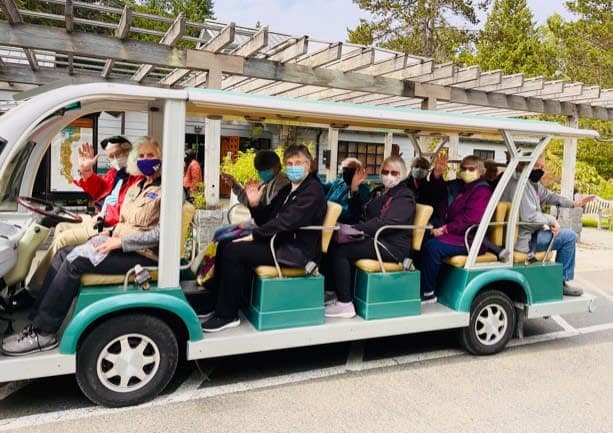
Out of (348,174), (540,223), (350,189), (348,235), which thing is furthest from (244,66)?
(540,223)

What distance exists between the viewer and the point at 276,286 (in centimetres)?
378

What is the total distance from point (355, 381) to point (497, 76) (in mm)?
7366

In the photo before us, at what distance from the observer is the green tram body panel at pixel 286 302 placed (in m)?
3.74

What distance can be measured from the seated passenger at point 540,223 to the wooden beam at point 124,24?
499cm

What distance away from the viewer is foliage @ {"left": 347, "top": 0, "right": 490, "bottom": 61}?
75.7ft

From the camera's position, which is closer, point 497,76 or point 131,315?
point 131,315

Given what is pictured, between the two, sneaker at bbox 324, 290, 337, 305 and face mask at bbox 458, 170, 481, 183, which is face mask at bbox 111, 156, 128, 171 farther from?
face mask at bbox 458, 170, 481, 183

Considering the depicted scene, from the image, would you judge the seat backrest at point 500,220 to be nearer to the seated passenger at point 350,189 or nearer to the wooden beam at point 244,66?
the seated passenger at point 350,189

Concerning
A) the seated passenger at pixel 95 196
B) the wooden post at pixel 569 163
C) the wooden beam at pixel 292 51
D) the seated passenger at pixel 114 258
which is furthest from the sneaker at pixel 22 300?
the wooden post at pixel 569 163

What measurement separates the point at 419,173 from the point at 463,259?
5.15ft

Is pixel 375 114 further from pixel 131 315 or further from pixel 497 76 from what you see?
pixel 497 76

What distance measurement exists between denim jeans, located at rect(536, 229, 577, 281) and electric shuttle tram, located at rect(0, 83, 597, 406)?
0.19 metres

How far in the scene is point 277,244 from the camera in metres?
3.96

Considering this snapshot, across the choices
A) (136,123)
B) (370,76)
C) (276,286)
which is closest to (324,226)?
(276,286)
